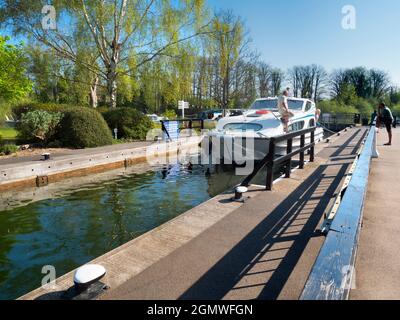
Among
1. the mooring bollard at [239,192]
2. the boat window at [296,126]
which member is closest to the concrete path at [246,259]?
the mooring bollard at [239,192]

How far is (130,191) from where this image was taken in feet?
25.3

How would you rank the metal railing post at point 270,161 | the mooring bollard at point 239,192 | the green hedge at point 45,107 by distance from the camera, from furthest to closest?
the green hedge at point 45,107, the metal railing post at point 270,161, the mooring bollard at point 239,192

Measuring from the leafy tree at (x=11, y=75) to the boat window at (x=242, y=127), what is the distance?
7.15 meters

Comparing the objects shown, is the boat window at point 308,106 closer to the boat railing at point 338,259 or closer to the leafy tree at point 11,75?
the boat railing at point 338,259

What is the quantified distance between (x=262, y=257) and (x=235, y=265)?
0.34 m

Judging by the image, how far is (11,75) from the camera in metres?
10.7

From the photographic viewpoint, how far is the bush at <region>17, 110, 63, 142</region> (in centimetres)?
1181

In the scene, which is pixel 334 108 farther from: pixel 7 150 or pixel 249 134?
pixel 7 150

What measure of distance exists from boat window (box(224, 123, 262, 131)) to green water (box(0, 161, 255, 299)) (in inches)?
79.6

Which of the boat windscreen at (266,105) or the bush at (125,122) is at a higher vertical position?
the boat windscreen at (266,105)

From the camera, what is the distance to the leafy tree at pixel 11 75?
33.6 feet

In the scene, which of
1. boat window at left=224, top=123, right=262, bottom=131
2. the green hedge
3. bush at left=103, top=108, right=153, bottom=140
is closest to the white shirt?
boat window at left=224, top=123, right=262, bottom=131

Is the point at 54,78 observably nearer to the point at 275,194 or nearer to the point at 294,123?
the point at 294,123
